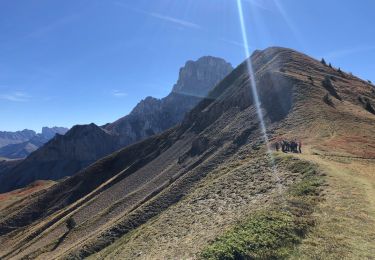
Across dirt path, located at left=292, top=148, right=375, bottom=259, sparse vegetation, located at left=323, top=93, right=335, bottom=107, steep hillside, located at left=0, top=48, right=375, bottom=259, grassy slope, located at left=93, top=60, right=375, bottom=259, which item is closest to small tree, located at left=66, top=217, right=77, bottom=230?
steep hillside, located at left=0, top=48, right=375, bottom=259

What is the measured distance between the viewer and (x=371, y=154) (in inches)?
2076

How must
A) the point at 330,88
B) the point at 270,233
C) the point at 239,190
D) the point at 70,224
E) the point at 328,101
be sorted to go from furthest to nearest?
1. the point at 330,88
2. the point at 328,101
3. the point at 70,224
4. the point at 239,190
5. the point at 270,233

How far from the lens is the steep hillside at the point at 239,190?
27234mm

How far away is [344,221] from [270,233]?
532 centimetres

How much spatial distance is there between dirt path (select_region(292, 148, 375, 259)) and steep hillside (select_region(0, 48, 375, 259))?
0.12 metres

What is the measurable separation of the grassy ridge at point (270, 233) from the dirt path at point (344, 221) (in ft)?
2.94

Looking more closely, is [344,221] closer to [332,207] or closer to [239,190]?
[332,207]

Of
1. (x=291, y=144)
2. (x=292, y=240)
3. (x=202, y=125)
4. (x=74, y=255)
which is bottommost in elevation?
(x=74, y=255)

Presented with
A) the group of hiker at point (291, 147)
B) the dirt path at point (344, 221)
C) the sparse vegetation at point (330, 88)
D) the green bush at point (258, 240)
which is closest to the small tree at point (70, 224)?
the group of hiker at point (291, 147)

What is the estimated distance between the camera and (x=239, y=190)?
142 feet

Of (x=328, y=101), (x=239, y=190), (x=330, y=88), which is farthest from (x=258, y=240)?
(x=330, y=88)

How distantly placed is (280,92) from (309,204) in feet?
209

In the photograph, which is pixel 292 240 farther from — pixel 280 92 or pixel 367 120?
pixel 280 92

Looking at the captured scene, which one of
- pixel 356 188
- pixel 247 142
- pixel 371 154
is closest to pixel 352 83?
pixel 247 142
